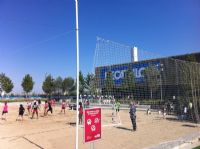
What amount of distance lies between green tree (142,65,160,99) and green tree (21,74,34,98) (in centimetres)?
6187

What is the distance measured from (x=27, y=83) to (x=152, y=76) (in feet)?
206

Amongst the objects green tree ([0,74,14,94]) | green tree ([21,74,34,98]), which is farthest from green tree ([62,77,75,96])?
green tree ([0,74,14,94])

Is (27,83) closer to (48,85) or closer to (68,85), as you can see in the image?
(48,85)

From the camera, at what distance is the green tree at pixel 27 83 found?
79.9 m

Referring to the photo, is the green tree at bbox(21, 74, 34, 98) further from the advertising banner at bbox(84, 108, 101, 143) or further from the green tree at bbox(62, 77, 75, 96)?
the advertising banner at bbox(84, 108, 101, 143)

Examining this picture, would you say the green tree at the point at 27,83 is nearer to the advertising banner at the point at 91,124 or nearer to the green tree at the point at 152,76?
the green tree at the point at 152,76

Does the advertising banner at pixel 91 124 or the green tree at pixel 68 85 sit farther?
the green tree at pixel 68 85

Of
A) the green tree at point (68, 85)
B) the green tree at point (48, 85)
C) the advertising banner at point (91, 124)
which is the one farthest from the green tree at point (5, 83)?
the advertising banner at point (91, 124)

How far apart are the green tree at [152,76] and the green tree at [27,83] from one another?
203 feet

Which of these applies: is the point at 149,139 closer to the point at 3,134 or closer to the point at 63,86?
the point at 3,134

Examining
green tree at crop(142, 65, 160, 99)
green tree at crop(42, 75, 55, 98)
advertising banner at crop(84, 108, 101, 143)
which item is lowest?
advertising banner at crop(84, 108, 101, 143)

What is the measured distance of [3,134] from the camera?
17297 millimetres

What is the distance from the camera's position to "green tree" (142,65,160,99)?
2056cm

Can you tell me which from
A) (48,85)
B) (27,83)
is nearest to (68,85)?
(48,85)
